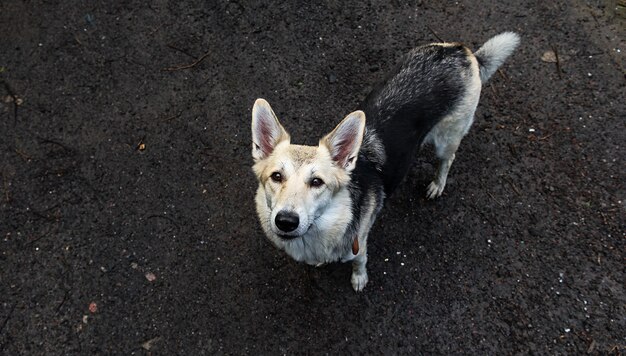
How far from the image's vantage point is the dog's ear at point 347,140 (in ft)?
9.56

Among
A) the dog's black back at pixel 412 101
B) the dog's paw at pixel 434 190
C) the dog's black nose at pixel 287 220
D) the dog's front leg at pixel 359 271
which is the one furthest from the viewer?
the dog's paw at pixel 434 190

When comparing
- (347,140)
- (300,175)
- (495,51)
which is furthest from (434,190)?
(300,175)

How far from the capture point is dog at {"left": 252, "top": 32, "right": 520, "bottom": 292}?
2908mm

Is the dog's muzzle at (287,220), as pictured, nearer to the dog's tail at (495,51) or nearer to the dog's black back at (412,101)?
the dog's black back at (412,101)

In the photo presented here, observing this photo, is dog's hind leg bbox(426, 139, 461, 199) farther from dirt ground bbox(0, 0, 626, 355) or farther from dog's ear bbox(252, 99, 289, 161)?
dog's ear bbox(252, 99, 289, 161)

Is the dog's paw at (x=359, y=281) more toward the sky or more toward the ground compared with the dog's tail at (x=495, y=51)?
more toward the ground

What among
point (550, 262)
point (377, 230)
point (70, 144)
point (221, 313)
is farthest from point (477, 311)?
point (70, 144)

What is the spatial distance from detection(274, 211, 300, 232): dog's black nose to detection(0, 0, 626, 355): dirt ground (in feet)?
4.79

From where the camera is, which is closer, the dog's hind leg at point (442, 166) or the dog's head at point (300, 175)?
the dog's head at point (300, 175)

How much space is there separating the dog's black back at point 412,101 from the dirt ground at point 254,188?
95cm

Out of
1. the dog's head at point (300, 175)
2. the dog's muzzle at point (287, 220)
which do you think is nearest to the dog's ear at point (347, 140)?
the dog's head at point (300, 175)

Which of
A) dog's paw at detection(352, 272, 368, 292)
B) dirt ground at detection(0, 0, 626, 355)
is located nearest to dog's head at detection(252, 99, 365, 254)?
dog's paw at detection(352, 272, 368, 292)

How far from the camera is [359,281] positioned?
3.85 metres

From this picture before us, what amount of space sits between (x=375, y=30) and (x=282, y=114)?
5.77 feet
